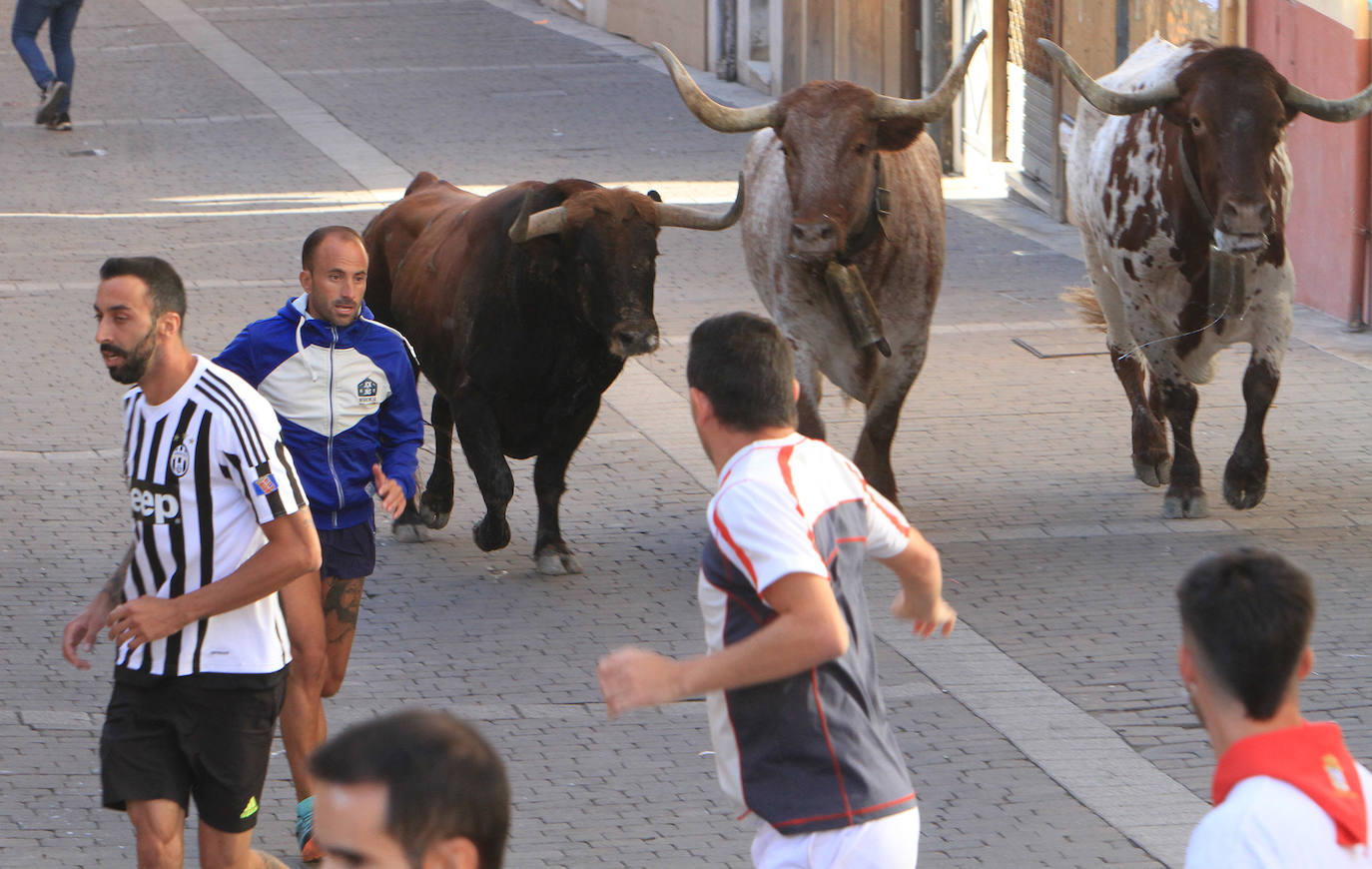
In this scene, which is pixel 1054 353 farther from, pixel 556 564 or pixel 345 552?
pixel 345 552

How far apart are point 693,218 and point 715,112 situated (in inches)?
34.6

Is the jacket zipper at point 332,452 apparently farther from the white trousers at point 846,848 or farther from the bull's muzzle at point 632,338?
the white trousers at point 846,848

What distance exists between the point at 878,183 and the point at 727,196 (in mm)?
9367

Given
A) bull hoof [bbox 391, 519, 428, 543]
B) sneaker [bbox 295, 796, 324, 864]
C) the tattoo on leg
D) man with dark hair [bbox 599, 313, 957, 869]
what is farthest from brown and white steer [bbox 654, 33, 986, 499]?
man with dark hair [bbox 599, 313, 957, 869]

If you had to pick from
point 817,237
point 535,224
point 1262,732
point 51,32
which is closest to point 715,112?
point 817,237

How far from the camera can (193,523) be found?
4719mm

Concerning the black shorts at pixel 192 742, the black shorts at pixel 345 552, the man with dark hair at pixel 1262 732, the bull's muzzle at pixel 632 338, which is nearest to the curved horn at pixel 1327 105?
the bull's muzzle at pixel 632 338

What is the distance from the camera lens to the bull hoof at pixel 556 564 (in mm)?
8633

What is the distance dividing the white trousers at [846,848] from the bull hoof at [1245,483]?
5741mm

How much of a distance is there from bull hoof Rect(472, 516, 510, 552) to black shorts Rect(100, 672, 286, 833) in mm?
3652

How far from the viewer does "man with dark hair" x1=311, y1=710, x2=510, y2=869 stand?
7.92ft

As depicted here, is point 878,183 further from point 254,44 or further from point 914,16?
point 254,44

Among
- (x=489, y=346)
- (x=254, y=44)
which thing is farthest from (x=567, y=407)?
(x=254, y=44)

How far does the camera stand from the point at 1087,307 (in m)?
11.3
